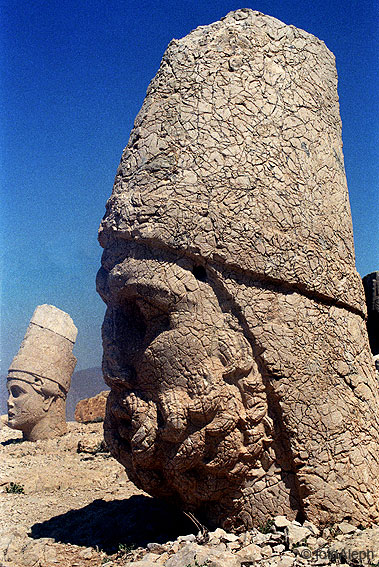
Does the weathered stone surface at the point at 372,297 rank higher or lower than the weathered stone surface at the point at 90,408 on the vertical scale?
higher

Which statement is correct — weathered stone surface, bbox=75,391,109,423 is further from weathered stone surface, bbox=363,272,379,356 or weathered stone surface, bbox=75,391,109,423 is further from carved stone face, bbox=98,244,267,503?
carved stone face, bbox=98,244,267,503

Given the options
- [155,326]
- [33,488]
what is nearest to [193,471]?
[155,326]

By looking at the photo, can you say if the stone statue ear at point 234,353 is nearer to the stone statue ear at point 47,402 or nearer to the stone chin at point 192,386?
the stone chin at point 192,386

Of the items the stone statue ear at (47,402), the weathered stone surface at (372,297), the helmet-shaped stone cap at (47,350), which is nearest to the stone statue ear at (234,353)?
the weathered stone surface at (372,297)

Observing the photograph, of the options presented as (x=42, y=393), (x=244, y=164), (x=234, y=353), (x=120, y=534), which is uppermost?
(x=244, y=164)

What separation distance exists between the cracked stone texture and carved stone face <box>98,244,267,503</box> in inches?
0.4

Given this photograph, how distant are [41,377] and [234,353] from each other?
29.6ft

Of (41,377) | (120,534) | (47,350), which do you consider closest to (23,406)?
(41,377)

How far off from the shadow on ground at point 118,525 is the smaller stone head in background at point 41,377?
6.48 m

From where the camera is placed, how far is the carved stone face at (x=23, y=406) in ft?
39.3

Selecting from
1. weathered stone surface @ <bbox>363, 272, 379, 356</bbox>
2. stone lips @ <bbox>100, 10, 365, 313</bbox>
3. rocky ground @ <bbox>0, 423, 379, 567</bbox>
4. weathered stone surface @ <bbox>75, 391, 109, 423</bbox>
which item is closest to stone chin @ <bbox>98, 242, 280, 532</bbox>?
stone lips @ <bbox>100, 10, 365, 313</bbox>

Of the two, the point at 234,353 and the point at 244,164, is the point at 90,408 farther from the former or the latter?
the point at 244,164

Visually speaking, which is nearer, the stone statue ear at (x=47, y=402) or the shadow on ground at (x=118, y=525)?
the shadow on ground at (x=118, y=525)

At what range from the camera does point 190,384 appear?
4.05 m
